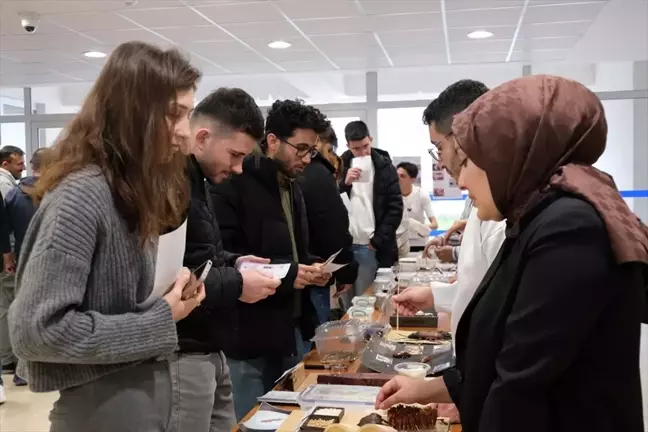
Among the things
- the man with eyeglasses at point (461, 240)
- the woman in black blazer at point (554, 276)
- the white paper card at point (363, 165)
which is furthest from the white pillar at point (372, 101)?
the woman in black blazer at point (554, 276)

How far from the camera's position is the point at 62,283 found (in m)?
1.07

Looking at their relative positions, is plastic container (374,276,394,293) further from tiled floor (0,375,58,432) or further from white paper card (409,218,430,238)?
white paper card (409,218,430,238)

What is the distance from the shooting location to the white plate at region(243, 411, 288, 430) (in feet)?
4.97

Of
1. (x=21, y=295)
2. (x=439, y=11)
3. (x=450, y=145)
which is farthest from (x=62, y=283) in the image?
(x=439, y=11)

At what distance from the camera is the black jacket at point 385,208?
464 centimetres

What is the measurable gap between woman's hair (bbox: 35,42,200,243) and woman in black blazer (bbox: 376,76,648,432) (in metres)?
0.56

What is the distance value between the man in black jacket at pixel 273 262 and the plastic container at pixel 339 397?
0.50 metres

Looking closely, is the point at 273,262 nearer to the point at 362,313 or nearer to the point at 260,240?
the point at 260,240

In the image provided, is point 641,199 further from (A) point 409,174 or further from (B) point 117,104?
(B) point 117,104

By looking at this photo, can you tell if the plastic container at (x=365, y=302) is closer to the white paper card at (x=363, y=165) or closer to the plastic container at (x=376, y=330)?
the plastic container at (x=376, y=330)

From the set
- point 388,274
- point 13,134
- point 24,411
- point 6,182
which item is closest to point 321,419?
point 388,274

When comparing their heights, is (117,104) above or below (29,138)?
below

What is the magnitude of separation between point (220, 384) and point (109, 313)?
697mm

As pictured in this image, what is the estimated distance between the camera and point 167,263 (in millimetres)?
1277
